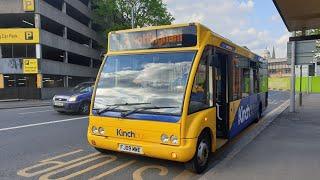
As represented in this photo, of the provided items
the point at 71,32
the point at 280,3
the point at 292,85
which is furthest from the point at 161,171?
the point at 71,32

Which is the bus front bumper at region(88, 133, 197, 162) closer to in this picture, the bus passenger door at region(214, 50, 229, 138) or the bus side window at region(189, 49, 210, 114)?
the bus side window at region(189, 49, 210, 114)

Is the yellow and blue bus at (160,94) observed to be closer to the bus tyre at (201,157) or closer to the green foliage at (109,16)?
the bus tyre at (201,157)

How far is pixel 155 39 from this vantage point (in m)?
6.92

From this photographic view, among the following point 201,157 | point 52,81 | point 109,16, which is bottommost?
point 201,157

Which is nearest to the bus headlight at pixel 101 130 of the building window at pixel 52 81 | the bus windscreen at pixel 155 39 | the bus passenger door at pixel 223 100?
the bus windscreen at pixel 155 39

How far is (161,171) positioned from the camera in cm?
657

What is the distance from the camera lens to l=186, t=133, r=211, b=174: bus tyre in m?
6.41

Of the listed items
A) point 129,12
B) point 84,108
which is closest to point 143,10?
point 129,12

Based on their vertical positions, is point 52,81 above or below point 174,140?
above

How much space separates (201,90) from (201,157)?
119cm

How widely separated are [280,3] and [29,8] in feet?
101

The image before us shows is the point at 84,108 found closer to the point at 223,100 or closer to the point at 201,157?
the point at 223,100

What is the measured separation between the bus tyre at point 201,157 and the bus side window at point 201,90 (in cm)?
55

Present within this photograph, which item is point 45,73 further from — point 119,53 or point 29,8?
point 119,53
